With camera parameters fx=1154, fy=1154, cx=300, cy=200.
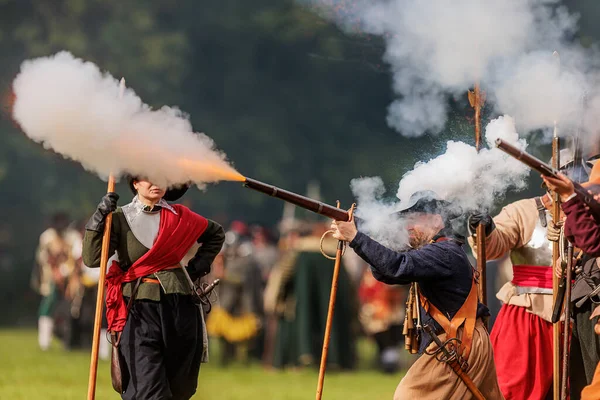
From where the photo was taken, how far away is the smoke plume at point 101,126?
22.2ft

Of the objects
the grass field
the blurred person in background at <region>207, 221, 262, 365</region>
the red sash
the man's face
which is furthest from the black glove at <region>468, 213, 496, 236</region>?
the blurred person in background at <region>207, 221, 262, 365</region>

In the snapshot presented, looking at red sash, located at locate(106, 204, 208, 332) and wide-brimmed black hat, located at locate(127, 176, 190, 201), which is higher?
wide-brimmed black hat, located at locate(127, 176, 190, 201)

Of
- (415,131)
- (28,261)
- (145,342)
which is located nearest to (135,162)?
(145,342)

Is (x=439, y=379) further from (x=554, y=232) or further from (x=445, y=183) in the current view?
(x=554, y=232)

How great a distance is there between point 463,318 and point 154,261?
200 centimetres

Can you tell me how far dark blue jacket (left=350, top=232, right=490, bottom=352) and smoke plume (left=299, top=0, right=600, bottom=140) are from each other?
41.5 inches

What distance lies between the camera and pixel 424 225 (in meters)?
6.67

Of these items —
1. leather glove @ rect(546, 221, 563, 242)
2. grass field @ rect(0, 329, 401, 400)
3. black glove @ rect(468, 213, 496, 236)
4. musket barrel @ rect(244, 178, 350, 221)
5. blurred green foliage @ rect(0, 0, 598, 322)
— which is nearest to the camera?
musket barrel @ rect(244, 178, 350, 221)

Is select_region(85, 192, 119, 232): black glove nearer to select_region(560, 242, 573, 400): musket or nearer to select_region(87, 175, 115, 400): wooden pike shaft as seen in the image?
select_region(87, 175, 115, 400): wooden pike shaft

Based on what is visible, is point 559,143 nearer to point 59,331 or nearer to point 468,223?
point 468,223

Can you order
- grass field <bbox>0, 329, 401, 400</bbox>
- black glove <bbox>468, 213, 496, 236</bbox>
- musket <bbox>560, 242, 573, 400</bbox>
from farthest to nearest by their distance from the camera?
grass field <bbox>0, 329, 401, 400</bbox>, black glove <bbox>468, 213, 496, 236</bbox>, musket <bbox>560, 242, 573, 400</bbox>

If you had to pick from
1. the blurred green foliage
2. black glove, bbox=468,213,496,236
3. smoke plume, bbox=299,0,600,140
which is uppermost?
the blurred green foliage

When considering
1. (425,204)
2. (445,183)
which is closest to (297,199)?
(425,204)

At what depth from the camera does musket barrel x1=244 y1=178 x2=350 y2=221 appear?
20.6 ft
